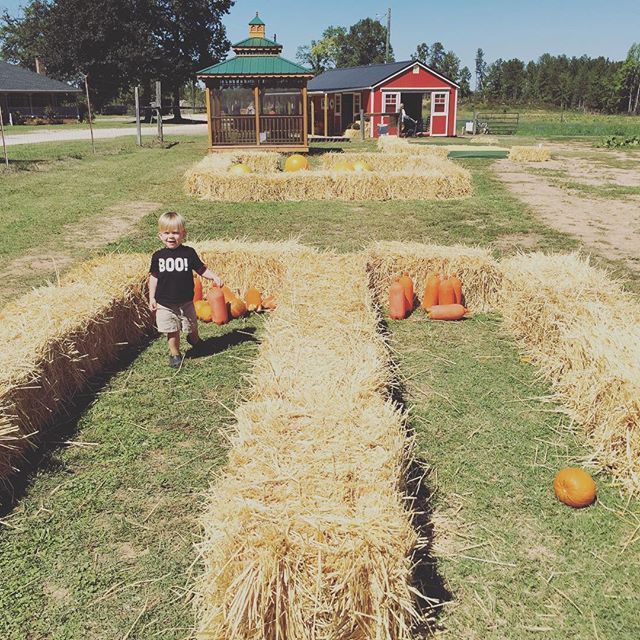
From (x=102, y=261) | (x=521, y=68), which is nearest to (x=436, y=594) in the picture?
(x=102, y=261)

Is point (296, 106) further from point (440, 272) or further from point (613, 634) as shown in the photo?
point (613, 634)

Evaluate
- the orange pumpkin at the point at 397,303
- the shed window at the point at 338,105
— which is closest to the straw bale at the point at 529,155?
the shed window at the point at 338,105

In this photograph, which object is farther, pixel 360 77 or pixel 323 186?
pixel 360 77

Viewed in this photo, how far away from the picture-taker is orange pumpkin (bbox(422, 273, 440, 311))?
7645 mm

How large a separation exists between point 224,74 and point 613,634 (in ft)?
77.0

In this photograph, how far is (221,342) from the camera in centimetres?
673

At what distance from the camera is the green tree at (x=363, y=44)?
138 m

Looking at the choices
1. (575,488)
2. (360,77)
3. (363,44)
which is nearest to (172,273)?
(575,488)

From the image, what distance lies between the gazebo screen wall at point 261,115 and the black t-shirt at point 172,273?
19248mm

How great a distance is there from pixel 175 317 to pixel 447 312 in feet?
10.7

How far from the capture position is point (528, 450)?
183 inches

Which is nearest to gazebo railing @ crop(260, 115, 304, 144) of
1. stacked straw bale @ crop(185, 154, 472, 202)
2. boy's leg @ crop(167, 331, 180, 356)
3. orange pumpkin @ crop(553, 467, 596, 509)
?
stacked straw bale @ crop(185, 154, 472, 202)

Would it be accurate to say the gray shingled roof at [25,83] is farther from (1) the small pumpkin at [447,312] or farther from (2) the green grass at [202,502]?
(2) the green grass at [202,502]

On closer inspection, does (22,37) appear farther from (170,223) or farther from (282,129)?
(170,223)
